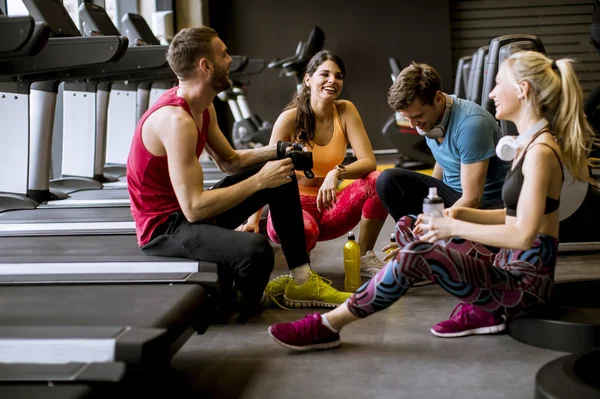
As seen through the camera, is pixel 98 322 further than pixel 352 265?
No

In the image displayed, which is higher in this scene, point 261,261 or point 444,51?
point 444,51

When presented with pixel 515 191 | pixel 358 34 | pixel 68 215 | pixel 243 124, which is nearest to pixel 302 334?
pixel 515 191

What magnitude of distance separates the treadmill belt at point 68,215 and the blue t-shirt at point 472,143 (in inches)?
66.8

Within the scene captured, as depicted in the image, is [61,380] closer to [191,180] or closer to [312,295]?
[191,180]

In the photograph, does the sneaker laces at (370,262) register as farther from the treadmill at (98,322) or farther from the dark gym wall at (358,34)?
the dark gym wall at (358,34)

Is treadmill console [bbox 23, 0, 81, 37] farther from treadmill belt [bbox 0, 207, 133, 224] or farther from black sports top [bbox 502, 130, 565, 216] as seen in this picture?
black sports top [bbox 502, 130, 565, 216]

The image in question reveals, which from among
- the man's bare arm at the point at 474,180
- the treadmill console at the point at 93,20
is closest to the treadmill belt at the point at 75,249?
the man's bare arm at the point at 474,180

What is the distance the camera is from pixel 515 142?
240cm

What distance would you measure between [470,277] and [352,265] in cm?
114

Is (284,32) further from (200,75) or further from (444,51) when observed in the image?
(200,75)

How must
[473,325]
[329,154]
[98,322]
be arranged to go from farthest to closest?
[329,154], [473,325], [98,322]

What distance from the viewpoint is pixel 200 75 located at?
2.92 metres

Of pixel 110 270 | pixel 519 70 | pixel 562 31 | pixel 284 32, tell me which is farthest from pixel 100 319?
pixel 562 31

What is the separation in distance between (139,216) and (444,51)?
735cm
